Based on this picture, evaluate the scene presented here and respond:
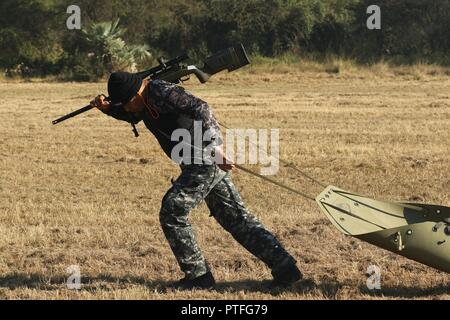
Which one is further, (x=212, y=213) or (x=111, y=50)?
(x=111, y=50)

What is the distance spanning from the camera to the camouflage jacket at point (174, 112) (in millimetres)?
6062

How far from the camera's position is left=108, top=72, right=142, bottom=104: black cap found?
6.04 meters

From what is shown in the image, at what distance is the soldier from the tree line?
2710 cm

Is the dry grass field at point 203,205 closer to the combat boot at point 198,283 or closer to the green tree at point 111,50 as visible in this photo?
the combat boot at point 198,283

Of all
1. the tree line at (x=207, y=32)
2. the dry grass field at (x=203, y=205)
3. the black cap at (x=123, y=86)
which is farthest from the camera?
the tree line at (x=207, y=32)

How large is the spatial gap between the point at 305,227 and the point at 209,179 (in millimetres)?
A: 2313

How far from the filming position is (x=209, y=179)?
20.1 ft

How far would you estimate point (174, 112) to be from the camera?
6.08 m

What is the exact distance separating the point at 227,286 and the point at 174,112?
1.39 metres

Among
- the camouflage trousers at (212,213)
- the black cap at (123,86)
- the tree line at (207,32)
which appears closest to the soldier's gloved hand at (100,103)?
the black cap at (123,86)

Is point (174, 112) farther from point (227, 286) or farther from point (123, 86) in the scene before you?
point (227, 286)

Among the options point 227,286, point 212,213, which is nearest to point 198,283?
point 227,286

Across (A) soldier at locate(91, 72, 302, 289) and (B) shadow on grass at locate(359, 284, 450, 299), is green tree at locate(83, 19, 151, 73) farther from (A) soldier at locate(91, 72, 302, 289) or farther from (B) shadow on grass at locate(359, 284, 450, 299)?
(B) shadow on grass at locate(359, 284, 450, 299)

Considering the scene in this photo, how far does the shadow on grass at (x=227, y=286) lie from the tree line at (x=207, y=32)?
2658 cm
